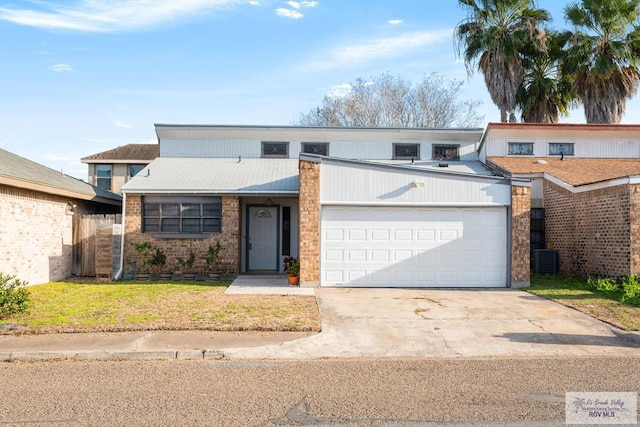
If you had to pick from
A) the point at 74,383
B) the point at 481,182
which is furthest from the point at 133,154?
the point at 74,383

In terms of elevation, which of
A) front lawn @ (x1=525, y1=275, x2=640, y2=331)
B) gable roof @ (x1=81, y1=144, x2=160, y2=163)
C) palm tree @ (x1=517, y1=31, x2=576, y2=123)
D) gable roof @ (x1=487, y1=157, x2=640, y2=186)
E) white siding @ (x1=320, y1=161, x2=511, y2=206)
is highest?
palm tree @ (x1=517, y1=31, x2=576, y2=123)

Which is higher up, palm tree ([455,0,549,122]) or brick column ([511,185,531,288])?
palm tree ([455,0,549,122])

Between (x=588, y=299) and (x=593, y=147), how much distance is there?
11.9m

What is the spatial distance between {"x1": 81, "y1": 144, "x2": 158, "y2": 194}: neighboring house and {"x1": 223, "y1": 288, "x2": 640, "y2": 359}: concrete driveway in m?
24.4

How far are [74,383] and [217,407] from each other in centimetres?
200

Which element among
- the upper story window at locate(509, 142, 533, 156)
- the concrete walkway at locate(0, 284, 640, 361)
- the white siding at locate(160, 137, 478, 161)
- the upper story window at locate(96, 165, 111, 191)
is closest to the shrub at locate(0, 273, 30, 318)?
the concrete walkway at locate(0, 284, 640, 361)

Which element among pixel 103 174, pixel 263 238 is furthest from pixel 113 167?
pixel 263 238

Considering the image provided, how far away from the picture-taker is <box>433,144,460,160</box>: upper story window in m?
21.1

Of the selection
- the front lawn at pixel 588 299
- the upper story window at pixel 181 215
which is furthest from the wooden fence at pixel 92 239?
the front lawn at pixel 588 299

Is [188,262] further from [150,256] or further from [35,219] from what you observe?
[35,219]

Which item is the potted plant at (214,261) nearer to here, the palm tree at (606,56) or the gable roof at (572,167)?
the gable roof at (572,167)

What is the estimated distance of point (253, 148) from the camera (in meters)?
20.7

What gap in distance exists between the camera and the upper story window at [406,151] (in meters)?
21.0

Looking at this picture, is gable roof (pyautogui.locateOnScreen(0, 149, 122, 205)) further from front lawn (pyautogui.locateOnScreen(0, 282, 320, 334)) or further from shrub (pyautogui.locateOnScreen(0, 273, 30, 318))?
shrub (pyautogui.locateOnScreen(0, 273, 30, 318))
